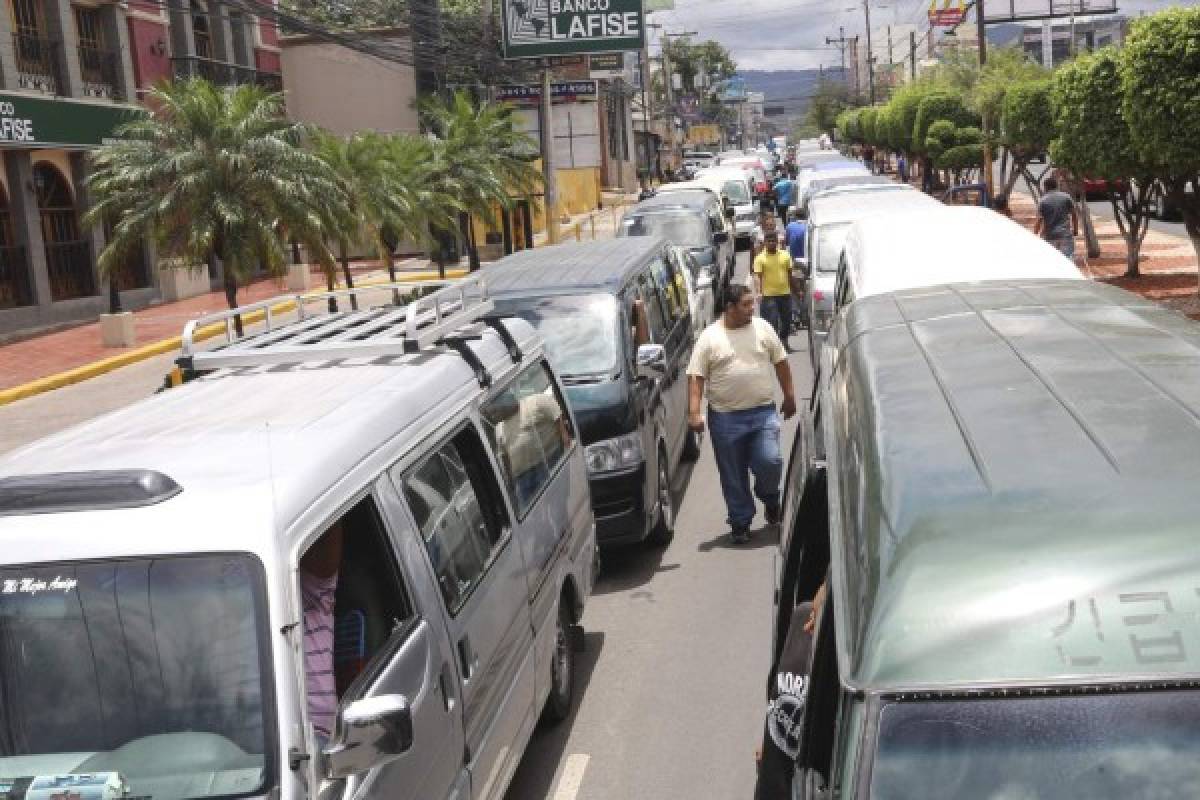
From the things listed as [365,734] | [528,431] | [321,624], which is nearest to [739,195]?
[528,431]

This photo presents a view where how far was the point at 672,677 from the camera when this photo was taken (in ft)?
24.2

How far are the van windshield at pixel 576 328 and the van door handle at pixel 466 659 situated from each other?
183 inches

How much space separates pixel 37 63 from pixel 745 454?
2299 cm

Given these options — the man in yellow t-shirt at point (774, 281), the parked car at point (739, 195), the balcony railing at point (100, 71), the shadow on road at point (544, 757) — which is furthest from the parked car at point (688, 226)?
the shadow on road at point (544, 757)

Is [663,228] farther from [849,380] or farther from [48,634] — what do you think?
[48,634]

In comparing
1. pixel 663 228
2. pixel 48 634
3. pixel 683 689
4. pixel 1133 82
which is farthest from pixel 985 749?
pixel 663 228

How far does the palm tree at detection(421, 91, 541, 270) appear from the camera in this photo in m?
26.5

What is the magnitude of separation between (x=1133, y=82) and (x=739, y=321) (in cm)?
977

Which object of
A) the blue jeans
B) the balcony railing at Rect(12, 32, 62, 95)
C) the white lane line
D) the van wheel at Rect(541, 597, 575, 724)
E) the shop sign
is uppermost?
the balcony railing at Rect(12, 32, 62, 95)

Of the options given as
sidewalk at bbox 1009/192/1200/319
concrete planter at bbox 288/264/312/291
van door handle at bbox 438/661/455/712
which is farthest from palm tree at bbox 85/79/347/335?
concrete planter at bbox 288/264/312/291

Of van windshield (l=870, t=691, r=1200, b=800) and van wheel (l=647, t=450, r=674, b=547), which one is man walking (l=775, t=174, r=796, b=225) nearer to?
van wheel (l=647, t=450, r=674, b=547)

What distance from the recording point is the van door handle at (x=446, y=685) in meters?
4.53

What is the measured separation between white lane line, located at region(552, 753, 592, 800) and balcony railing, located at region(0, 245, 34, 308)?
2384 cm

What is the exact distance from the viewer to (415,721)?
4.18 m
